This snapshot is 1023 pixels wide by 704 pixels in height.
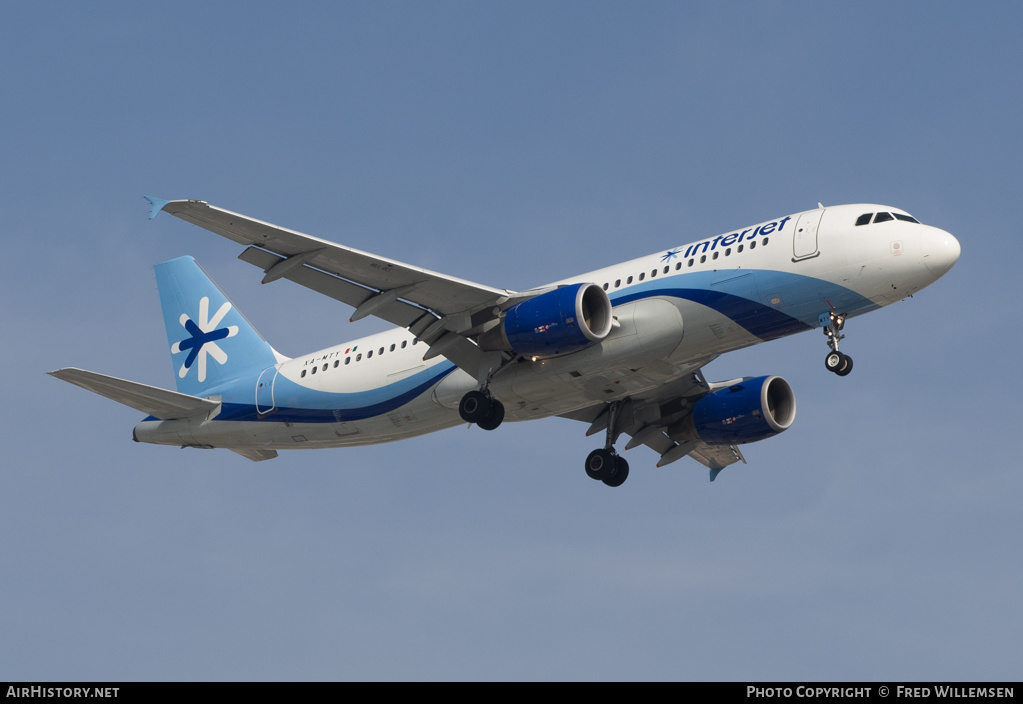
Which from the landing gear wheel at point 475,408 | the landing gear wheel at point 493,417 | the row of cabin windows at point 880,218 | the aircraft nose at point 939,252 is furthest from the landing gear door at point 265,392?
the aircraft nose at point 939,252

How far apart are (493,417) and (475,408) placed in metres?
0.52

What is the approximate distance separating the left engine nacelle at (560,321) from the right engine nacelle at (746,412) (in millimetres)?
7152

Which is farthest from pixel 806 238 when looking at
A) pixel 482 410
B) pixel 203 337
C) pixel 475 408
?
pixel 203 337

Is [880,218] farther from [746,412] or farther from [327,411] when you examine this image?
[327,411]

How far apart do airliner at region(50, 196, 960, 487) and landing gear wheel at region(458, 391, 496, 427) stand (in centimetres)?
5

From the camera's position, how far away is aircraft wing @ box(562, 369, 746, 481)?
125 ft

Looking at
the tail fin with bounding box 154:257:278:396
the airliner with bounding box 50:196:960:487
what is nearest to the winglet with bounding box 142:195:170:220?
the airliner with bounding box 50:196:960:487

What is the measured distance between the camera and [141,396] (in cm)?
3666

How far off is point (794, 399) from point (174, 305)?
1996 centimetres

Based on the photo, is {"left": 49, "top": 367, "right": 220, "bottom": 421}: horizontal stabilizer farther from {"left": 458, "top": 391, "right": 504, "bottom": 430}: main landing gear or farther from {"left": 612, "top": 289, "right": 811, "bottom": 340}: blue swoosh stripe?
{"left": 612, "top": 289, "right": 811, "bottom": 340}: blue swoosh stripe

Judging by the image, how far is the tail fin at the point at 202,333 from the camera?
39.9 m

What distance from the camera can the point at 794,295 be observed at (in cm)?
3066
